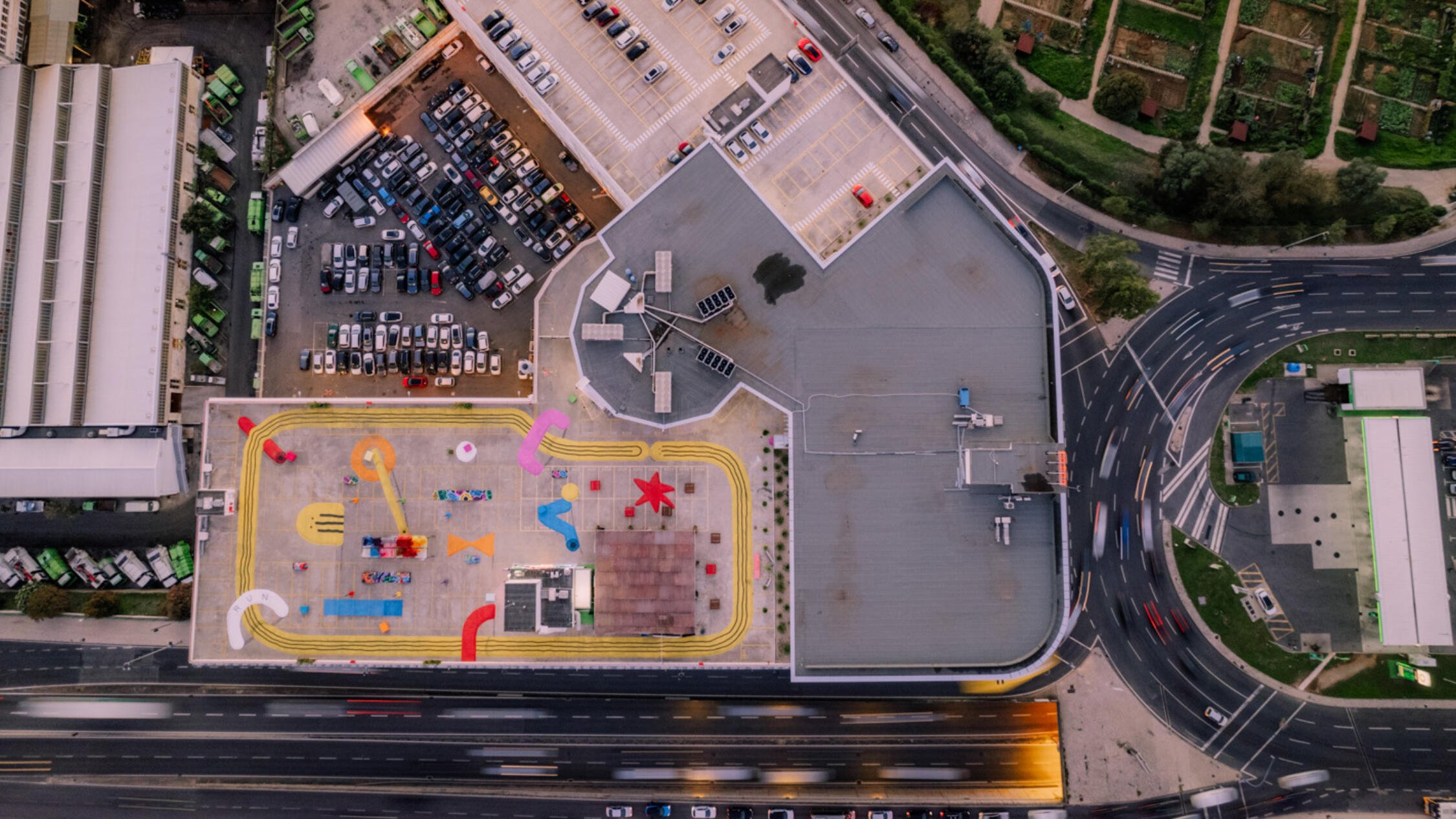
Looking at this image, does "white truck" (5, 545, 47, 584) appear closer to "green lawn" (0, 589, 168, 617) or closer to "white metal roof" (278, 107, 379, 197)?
"green lawn" (0, 589, 168, 617)

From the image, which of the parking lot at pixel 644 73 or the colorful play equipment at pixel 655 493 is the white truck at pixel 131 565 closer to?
the colorful play equipment at pixel 655 493

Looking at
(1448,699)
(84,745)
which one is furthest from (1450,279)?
(84,745)

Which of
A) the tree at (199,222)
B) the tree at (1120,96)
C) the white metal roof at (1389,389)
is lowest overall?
the white metal roof at (1389,389)

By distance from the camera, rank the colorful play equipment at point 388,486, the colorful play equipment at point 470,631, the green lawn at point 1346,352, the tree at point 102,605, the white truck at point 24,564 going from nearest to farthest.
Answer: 1. the colorful play equipment at point 470,631
2. the colorful play equipment at point 388,486
3. the tree at point 102,605
4. the white truck at point 24,564
5. the green lawn at point 1346,352

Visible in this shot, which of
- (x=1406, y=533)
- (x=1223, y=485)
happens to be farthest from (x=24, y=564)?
(x=1406, y=533)

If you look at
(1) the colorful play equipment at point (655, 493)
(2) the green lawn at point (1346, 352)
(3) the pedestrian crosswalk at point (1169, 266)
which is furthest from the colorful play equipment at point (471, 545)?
(2) the green lawn at point (1346, 352)

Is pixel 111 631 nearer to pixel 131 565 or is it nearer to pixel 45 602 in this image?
pixel 45 602

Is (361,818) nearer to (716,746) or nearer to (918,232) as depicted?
(716,746)

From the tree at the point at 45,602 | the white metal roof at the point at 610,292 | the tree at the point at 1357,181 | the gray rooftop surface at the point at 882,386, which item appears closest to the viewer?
the gray rooftop surface at the point at 882,386
